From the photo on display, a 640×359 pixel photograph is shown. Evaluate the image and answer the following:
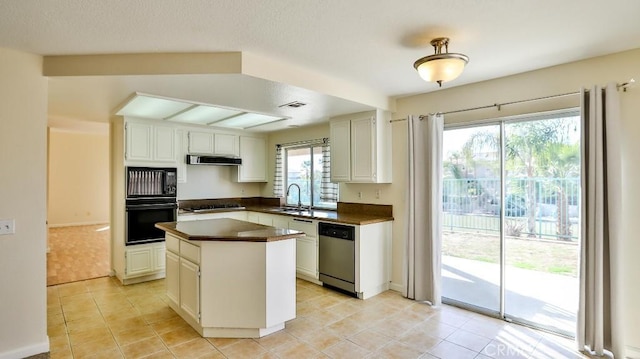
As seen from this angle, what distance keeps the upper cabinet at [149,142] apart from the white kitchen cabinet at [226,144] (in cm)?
75

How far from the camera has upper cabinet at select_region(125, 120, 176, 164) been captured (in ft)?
14.6

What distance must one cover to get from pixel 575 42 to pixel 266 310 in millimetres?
3324

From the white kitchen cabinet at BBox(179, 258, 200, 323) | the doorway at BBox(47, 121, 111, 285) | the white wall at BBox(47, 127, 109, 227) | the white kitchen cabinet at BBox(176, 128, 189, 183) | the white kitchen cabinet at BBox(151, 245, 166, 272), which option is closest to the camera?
the white kitchen cabinet at BBox(179, 258, 200, 323)

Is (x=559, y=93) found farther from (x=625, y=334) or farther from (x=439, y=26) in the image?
(x=625, y=334)

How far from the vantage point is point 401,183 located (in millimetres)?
4215

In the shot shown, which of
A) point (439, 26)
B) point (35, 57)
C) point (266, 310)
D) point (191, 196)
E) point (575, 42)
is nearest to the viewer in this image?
point (439, 26)

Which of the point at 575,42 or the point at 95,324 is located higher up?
the point at 575,42

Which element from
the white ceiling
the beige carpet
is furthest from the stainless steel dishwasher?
the beige carpet

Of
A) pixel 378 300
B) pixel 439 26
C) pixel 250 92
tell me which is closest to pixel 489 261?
pixel 378 300

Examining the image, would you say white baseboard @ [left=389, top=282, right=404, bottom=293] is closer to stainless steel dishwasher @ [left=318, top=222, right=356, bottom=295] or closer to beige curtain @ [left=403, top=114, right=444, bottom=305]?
Answer: beige curtain @ [left=403, top=114, right=444, bottom=305]

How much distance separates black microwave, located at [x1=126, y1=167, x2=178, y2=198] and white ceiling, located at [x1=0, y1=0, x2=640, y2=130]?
4.43 feet

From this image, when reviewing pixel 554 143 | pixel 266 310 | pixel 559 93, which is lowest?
pixel 266 310

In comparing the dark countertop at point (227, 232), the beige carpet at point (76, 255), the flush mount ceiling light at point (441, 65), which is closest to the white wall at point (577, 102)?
the flush mount ceiling light at point (441, 65)
